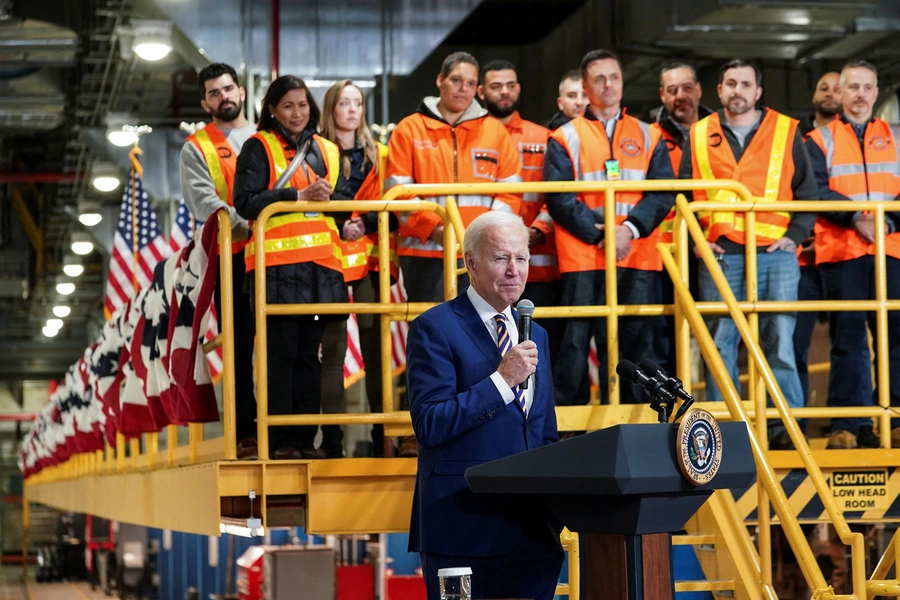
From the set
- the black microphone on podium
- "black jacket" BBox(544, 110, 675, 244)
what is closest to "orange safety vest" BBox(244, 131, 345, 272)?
"black jacket" BBox(544, 110, 675, 244)

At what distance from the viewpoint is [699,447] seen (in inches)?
125

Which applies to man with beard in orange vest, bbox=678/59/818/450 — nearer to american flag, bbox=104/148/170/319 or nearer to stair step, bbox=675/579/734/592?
stair step, bbox=675/579/734/592

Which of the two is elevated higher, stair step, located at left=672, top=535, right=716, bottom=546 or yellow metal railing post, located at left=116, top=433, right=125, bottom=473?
stair step, located at left=672, top=535, right=716, bottom=546

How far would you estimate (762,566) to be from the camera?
4914 mm

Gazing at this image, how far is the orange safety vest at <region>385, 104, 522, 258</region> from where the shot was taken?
21.0 ft

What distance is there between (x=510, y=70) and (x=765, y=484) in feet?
10.9

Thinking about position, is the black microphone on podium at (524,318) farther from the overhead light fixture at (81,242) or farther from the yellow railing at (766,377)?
the overhead light fixture at (81,242)

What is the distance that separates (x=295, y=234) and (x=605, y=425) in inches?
63.1

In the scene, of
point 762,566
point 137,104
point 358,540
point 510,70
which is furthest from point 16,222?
Result: point 762,566

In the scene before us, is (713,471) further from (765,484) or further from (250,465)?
(250,465)

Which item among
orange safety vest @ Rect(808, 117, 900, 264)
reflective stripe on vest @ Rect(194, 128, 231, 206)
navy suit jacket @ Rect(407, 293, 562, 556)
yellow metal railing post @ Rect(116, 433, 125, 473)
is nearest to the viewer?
navy suit jacket @ Rect(407, 293, 562, 556)

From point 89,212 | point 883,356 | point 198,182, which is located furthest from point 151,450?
point 89,212

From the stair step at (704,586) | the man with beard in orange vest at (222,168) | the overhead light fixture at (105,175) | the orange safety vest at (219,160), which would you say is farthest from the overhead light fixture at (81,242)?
the stair step at (704,586)

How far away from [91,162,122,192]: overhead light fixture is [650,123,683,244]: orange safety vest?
46.9 ft
